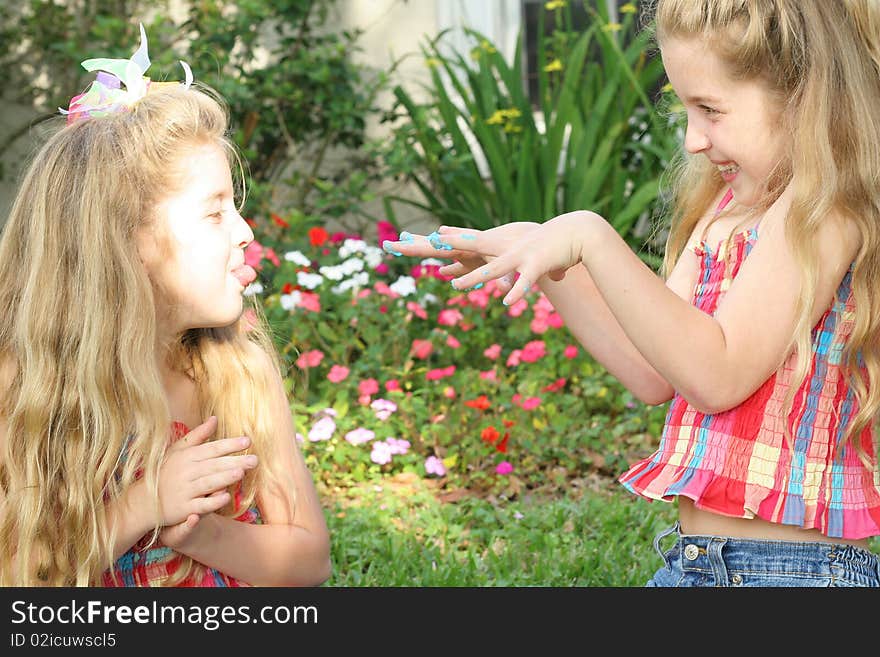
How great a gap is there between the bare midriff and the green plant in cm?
352

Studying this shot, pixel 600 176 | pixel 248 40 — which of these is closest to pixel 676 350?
pixel 600 176

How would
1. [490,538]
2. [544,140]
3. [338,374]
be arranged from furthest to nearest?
[544,140] < [338,374] < [490,538]

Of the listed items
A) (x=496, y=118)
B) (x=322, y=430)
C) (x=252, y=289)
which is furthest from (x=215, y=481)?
(x=496, y=118)

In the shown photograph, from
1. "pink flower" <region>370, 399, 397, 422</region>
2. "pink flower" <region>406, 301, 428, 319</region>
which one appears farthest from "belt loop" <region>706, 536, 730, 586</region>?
"pink flower" <region>406, 301, 428, 319</region>

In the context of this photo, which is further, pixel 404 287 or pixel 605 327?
pixel 404 287

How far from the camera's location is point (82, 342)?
193cm

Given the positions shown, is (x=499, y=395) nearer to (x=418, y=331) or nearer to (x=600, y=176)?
(x=418, y=331)

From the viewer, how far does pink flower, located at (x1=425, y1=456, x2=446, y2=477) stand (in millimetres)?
3757

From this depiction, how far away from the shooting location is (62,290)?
6.43ft

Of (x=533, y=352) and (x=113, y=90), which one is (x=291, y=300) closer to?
(x=533, y=352)

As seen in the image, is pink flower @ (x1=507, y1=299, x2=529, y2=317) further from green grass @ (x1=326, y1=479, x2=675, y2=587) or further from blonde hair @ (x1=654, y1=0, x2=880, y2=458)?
blonde hair @ (x1=654, y1=0, x2=880, y2=458)

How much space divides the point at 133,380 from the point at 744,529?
38.1 inches

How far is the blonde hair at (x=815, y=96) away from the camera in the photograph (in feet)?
5.67
